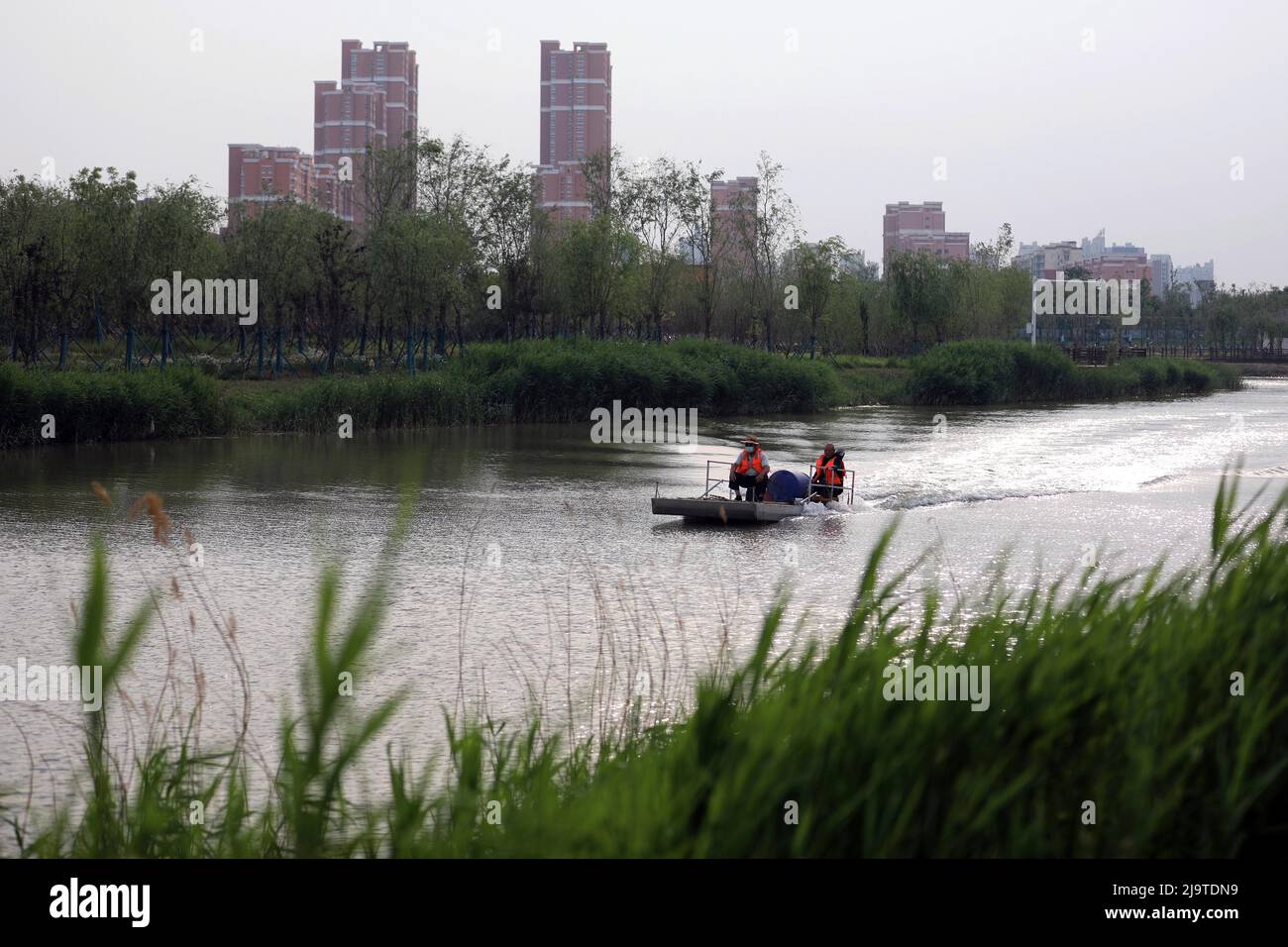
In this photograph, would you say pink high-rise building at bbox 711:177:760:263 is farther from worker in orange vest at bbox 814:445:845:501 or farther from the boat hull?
the boat hull

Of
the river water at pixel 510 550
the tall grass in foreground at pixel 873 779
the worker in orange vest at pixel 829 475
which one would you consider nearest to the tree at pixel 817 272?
the river water at pixel 510 550

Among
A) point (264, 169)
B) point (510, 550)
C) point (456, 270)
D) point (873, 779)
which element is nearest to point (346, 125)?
point (264, 169)

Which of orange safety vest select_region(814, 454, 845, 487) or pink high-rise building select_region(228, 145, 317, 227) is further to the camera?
pink high-rise building select_region(228, 145, 317, 227)

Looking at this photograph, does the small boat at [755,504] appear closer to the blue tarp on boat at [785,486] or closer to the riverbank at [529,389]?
the blue tarp on boat at [785,486]

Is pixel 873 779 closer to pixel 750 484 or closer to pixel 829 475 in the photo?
pixel 750 484

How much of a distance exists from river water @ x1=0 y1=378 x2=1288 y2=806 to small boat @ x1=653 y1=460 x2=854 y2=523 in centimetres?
30

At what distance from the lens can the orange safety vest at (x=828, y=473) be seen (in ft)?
88.6

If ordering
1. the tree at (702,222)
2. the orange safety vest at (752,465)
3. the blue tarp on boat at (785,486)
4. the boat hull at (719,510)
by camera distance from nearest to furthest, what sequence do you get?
the boat hull at (719,510) < the orange safety vest at (752,465) < the blue tarp on boat at (785,486) < the tree at (702,222)

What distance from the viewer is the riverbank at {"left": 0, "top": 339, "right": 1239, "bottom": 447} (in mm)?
34938

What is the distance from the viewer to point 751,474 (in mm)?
25672

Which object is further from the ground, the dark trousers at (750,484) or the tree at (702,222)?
the tree at (702,222)

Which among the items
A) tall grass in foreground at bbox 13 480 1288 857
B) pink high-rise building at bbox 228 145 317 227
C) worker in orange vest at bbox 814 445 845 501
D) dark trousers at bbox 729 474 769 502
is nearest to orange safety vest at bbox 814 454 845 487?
worker in orange vest at bbox 814 445 845 501

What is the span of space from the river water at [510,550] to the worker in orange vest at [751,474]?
0.82 m

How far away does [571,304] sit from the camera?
209 ft
